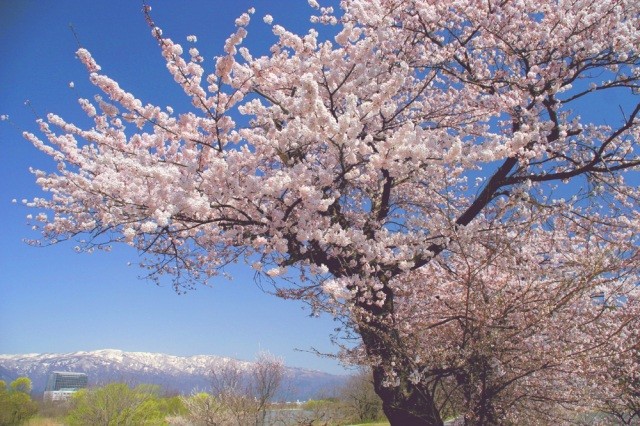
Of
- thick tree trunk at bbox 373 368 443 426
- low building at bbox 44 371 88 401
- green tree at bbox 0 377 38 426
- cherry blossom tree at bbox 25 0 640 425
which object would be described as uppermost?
cherry blossom tree at bbox 25 0 640 425

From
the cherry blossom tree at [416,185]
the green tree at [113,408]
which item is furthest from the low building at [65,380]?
the cherry blossom tree at [416,185]

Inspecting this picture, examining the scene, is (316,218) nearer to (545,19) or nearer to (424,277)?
(424,277)

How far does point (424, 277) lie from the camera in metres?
6.89

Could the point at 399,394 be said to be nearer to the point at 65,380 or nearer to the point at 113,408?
the point at 113,408

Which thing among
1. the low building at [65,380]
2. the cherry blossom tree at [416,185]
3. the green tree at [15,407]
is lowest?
the low building at [65,380]

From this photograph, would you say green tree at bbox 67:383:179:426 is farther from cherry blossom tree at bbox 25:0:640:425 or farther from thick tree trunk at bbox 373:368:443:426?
thick tree trunk at bbox 373:368:443:426

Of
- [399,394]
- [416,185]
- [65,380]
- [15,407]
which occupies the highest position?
[416,185]

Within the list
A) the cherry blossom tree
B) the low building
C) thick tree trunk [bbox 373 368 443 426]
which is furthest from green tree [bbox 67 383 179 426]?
the low building

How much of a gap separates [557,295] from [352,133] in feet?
8.38

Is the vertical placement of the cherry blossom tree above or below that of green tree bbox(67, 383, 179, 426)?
above

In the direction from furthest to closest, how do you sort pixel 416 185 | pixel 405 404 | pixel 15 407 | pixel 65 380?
pixel 65 380 < pixel 15 407 < pixel 416 185 < pixel 405 404

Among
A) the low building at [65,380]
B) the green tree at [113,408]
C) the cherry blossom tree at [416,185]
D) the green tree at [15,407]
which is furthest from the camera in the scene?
the low building at [65,380]

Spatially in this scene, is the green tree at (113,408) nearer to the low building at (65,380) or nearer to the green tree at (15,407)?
the green tree at (15,407)

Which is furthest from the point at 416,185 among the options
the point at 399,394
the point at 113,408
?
the point at 113,408
